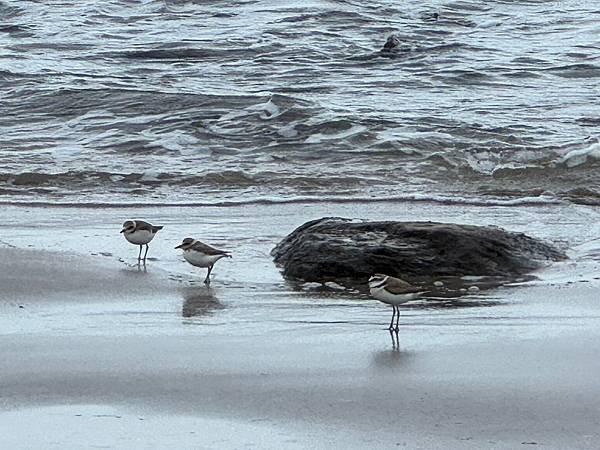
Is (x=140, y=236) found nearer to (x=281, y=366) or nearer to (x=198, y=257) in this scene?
(x=198, y=257)

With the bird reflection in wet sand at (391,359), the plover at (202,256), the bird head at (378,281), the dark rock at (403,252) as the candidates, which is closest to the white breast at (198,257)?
the plover at (202,256)

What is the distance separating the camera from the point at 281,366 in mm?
6328

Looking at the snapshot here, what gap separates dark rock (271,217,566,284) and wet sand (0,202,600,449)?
381mm

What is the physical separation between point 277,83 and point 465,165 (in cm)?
668

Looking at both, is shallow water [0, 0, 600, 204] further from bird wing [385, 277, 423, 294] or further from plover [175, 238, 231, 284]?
bird wing [385, 277, 423, 294]

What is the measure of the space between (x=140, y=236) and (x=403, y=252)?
190cm

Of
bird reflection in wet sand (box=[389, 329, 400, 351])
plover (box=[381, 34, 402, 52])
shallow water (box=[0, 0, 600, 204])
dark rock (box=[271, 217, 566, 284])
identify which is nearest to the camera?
Result: bird reflection in wet sand (box=[389, 329, 400, 351])

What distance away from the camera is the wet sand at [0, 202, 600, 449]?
5402mm

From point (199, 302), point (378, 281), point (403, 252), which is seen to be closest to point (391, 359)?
point (378, 281)

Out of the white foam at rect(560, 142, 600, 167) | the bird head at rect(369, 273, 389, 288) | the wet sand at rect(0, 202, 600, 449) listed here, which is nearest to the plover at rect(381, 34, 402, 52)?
the white foam at rect(560, 142, 600, 167)

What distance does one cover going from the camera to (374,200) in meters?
12.4

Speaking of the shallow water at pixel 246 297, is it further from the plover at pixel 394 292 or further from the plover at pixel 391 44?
the plover at pixel 391 44

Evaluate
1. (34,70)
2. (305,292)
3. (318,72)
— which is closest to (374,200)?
(305,292)

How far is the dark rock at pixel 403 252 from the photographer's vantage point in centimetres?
877
